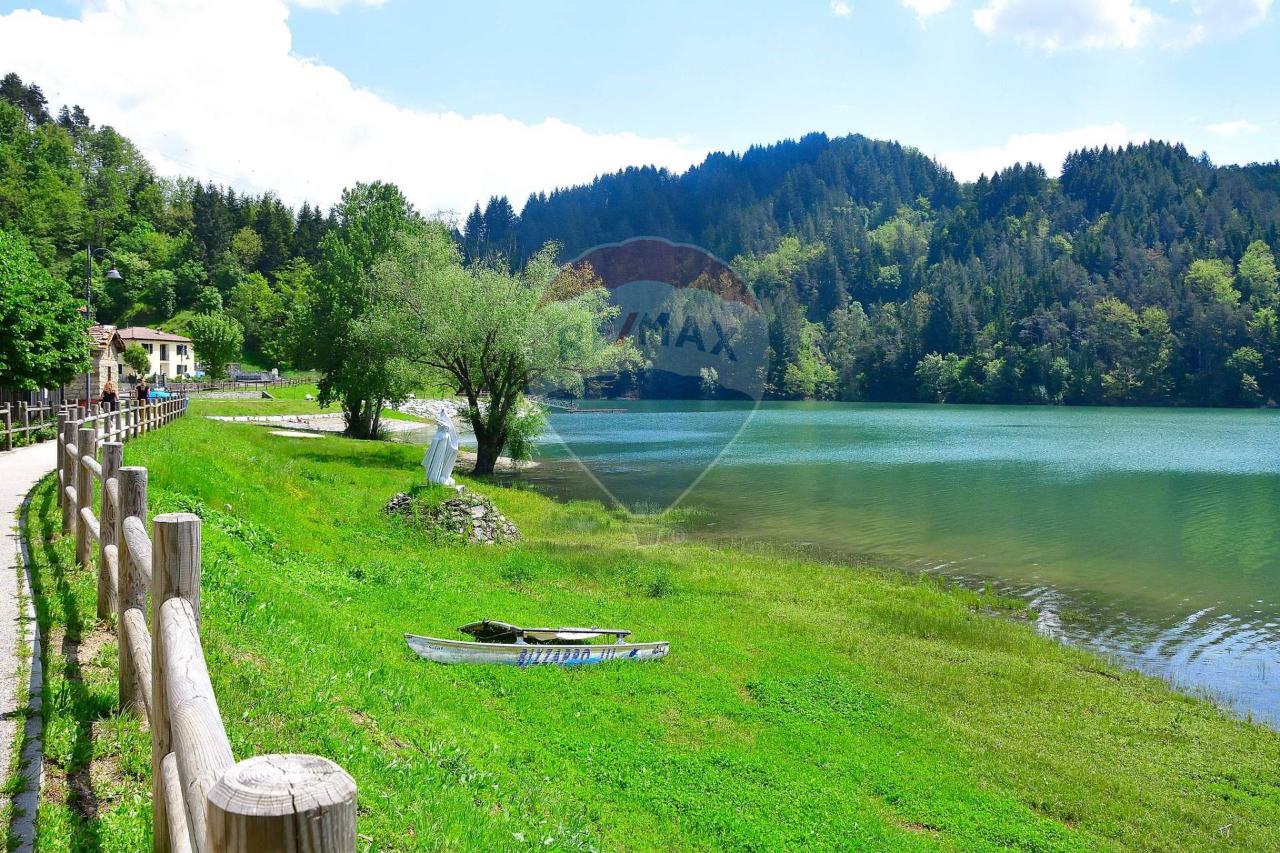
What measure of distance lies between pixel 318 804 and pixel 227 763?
4.05 ft

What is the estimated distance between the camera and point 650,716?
1210 cm

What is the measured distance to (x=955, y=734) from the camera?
13031mm

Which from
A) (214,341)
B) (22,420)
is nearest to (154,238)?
(214,341)

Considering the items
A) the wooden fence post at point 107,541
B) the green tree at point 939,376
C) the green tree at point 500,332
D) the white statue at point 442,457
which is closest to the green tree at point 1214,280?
the green tree at point 939,376

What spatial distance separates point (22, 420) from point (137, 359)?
6974cm

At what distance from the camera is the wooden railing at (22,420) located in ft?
93.1

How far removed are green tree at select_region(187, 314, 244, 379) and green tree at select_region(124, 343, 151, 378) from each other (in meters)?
8.64

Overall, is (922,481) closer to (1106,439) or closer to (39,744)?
(1106,439)

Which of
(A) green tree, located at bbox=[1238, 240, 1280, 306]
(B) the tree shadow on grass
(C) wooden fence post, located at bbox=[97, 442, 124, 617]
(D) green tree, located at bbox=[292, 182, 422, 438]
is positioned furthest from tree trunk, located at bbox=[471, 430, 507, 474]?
(A) green tree, located at bbox=[1238, 240, 1280, 306]

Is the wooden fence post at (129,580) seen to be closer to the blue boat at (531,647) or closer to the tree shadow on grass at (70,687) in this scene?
the tree shadow on grass at (70,687)

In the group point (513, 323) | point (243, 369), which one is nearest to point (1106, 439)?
point (513, 323)

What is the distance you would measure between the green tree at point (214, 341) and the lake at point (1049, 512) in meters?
52.3

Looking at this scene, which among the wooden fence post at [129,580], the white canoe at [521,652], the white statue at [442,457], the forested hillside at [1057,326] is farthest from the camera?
the forested hillside at [1057,326]

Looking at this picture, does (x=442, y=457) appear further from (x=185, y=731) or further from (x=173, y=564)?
(x=185, y=731)
